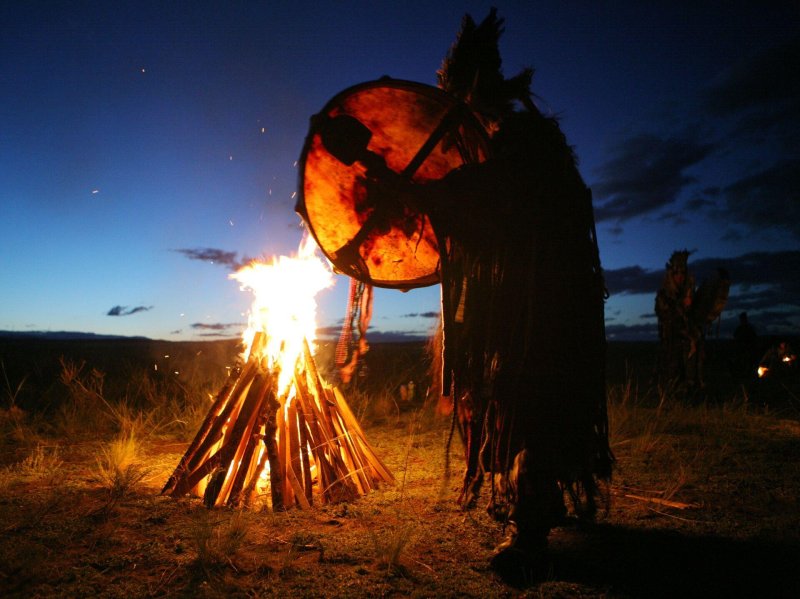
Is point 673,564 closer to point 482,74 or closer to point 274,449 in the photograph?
point 274,449

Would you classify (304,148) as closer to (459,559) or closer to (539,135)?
(539,135)

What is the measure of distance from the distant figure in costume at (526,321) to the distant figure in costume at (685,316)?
6927mm

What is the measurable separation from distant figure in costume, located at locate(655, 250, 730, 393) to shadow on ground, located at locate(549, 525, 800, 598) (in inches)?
256

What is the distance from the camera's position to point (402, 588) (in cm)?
235

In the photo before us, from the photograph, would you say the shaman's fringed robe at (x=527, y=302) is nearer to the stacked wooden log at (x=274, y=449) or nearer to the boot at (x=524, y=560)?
the boot at (x=524, y=560)

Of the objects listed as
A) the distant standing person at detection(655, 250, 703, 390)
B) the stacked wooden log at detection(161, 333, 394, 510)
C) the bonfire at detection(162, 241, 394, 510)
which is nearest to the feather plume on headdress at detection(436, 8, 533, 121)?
the bonfire at detection(162, 241, 394, 510)

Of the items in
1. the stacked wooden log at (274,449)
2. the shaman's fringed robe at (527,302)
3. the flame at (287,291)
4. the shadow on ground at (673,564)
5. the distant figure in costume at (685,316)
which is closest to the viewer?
the shadow on ground at (673,564)

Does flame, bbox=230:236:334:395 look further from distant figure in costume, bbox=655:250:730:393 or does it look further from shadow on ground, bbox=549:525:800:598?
distant figure in costume, bbox=655:250:730:393

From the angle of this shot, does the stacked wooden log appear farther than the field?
Yes

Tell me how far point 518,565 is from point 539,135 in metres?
2.20

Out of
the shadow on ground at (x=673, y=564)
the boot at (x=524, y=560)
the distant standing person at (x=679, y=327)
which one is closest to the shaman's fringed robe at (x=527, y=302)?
the boot at (x=524, y=560)

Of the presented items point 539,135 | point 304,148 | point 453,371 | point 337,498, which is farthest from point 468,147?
point 337,498

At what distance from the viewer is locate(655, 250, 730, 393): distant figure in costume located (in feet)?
27.2

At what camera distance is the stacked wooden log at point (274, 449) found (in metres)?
3.50
